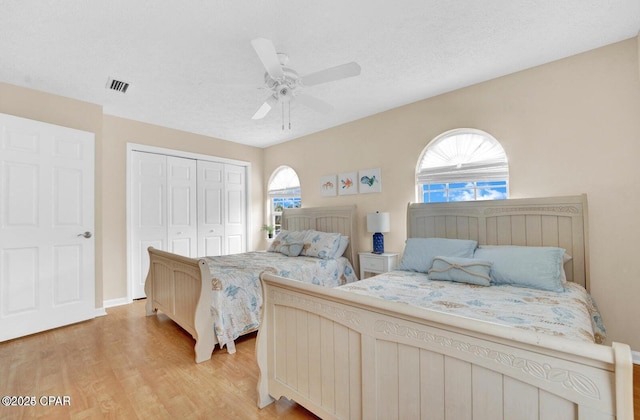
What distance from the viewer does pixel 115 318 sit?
3.24 metres

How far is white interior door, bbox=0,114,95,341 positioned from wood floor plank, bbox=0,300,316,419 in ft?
0.82

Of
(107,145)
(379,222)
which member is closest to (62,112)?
(107,145)

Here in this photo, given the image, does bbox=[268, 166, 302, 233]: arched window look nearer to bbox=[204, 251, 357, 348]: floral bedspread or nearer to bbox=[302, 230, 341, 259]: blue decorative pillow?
bbox=[302, 230, 341, 259]: blue decorative pillow

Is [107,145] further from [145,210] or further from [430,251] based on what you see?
[430,251]

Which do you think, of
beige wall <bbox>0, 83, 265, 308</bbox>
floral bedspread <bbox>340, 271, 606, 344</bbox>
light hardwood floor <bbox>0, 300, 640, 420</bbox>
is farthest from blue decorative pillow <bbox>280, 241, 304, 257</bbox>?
beige wall <bbox>0, 83, 265, 308</bbox>

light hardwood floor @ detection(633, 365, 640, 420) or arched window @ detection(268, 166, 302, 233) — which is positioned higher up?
arched window @ detection(268, 166, 302, 233)

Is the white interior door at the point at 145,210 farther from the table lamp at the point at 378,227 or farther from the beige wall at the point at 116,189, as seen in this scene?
the table lamp at the point at 378,227

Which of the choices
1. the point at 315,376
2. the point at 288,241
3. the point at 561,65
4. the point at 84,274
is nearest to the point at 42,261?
the point at 84,274

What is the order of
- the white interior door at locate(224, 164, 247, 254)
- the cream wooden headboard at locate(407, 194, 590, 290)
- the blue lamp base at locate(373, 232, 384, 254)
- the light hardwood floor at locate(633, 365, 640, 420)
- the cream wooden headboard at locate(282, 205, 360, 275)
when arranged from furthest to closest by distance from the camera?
the white interior door at locate(224, 164, 247, 254), the cream wooden headboard at locate(282, 205, 360, 275), the blue lamp base at locate(373, 232, 384, 254), the cream wooden headboard at locate(407, 194, 590, 290), the light hardwood floor at locate(633, 365, 640, 420)

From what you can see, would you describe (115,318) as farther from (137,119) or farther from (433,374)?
(433,374)

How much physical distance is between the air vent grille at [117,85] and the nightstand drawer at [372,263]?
10.6 feet

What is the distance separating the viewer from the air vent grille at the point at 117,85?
2752mm

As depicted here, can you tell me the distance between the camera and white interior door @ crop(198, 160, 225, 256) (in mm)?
4625

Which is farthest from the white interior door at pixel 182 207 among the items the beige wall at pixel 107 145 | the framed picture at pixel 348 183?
the framed picture at pixel 348 183
